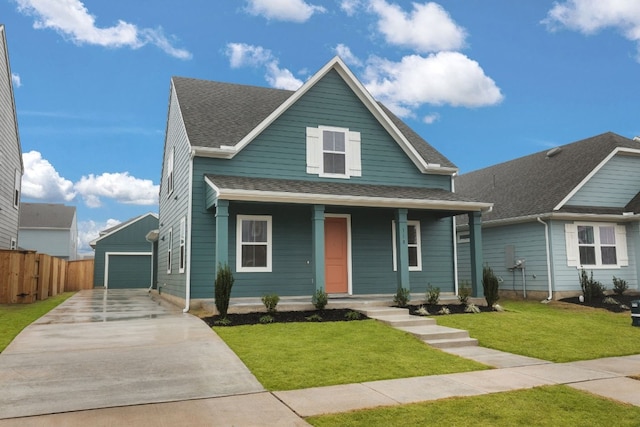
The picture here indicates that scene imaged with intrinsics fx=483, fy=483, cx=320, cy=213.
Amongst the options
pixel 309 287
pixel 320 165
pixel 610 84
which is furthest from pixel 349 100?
pixel 610 84

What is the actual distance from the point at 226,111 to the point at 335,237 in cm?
561

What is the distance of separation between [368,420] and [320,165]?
34.7ft

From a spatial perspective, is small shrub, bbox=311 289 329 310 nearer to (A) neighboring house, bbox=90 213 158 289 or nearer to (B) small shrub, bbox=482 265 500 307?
(B) small shrub, bbox=482 265 500 307

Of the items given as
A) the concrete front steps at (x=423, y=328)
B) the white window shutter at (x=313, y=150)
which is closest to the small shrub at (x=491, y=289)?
the concrete front steps at (x=423, y=328)

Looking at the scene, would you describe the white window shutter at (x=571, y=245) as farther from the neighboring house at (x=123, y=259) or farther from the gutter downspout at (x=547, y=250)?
the neighboring house at (x=123, y=259)

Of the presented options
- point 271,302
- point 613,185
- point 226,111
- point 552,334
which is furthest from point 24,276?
point 613,185

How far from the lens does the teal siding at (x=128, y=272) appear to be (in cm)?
3139

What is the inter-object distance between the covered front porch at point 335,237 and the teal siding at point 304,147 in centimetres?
43

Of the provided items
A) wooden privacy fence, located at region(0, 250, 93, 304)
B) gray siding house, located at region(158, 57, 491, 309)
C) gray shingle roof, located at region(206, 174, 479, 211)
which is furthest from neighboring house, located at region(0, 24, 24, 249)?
gray shingle roof, located at region(206, 174, 479, 211)

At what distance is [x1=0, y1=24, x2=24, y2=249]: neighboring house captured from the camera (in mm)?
18812

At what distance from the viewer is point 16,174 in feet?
72.9

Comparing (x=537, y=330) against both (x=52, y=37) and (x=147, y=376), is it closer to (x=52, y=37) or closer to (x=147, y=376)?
(x=147, y=376)

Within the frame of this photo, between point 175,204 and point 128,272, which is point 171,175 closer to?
point 175,204

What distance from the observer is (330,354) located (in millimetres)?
Result: 7578
